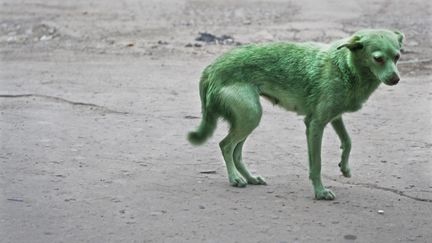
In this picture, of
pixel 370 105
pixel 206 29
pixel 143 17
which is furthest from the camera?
pixel 143 17

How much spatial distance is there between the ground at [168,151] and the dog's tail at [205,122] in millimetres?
295

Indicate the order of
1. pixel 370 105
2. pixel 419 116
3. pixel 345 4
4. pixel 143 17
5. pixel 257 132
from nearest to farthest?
pixel 257 132, pixel 419 116, pixel 370 105, pixel 143 17, pixel 345 4

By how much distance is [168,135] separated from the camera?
6965mm

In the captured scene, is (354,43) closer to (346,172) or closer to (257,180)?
(346,172)

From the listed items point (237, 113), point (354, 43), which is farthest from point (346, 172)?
point (354, 43)

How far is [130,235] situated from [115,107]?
3316 mm

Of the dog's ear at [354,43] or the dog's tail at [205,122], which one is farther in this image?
the dog's tail at [205,122]

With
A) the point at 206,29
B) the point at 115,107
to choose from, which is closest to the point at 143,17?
the point at 206,29

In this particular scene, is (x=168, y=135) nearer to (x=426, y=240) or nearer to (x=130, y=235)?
(x=130, y=235)

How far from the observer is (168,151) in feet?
21.4

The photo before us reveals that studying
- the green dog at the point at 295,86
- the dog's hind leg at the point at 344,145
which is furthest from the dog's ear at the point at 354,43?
the dog's hind leg at the point at 344,145

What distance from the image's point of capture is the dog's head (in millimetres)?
5059

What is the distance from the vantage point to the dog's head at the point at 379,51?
16.6 feet

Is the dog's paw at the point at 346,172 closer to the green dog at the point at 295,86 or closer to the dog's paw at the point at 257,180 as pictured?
the green dog at the point at 295,86
